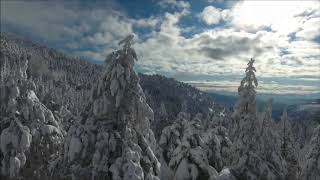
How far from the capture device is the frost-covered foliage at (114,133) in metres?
17.4

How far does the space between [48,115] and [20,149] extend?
5082mm

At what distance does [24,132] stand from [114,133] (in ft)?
24.3

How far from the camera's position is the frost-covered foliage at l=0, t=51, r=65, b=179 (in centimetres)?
2242

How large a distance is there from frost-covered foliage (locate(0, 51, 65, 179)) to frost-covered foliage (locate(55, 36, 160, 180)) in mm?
3596

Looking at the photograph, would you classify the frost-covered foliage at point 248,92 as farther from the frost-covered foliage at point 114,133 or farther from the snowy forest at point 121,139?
the frost-covered foliage at point 114,133

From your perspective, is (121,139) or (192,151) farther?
(192,151)

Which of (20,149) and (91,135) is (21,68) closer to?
(20,149)

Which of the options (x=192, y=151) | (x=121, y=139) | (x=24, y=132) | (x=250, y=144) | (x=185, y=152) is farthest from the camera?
(x=185, y=152)

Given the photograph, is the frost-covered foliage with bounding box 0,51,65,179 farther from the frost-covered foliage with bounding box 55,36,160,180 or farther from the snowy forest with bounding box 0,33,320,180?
the frost-covered foliage with bounding box 55,36,160,180

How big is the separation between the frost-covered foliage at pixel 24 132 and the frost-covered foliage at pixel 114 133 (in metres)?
3.60

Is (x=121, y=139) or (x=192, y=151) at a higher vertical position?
(x=121, y=139)

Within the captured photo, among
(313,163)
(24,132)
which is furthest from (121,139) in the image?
(313,163)

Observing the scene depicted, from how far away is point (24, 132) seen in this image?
74.1 ft

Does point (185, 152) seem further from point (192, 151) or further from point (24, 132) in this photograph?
point (24, 132)
